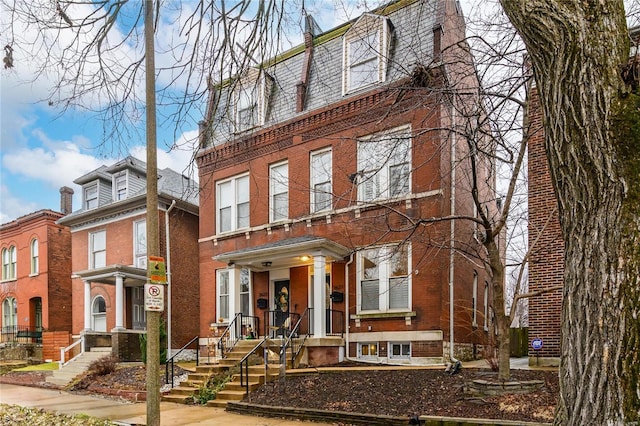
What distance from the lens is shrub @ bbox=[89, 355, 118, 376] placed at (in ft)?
50.4

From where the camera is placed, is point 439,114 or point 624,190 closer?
point 624,190

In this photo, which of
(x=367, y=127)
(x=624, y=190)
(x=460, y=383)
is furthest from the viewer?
(x=367, y=127)

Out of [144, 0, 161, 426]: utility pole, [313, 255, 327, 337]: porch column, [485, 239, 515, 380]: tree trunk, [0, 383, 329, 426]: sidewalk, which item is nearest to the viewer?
[144, 0, 161, 426]: utility pole

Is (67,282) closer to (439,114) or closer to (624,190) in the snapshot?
(439,114)

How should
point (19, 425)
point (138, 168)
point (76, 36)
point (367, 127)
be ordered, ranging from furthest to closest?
point (138, 168), point (367, 127), point (19, 425), point (76, 36)

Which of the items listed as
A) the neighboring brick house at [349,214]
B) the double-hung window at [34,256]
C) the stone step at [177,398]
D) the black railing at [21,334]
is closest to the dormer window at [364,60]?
the neighboring brick house at [349,214]

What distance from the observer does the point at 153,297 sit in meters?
7.20

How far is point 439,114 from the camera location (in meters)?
12.6

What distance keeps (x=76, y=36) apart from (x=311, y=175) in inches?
388

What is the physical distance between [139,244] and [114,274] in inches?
94.6

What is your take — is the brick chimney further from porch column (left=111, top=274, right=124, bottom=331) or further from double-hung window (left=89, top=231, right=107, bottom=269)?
porch column (left=111, top=274, right=124, bottom=331)

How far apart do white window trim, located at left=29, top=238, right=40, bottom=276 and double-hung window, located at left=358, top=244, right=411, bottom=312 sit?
777 inches

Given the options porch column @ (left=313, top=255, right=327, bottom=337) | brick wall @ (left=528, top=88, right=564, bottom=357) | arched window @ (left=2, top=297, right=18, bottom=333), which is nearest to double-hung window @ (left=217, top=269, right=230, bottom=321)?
porch column @ (left=313, top=255, right=327, bottom=337)

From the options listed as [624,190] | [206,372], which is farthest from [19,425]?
[624,190]
